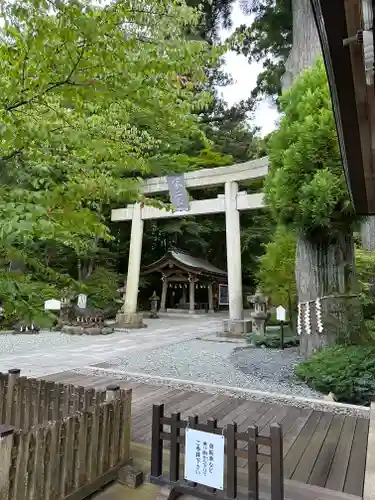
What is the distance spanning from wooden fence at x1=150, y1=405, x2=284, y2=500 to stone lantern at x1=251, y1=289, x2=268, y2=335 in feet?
23.0

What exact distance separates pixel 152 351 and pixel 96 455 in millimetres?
5634

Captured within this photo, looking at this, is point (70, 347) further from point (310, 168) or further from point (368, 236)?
point (368, 236)

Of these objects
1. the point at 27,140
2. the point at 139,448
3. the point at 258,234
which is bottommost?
the point at 139,448

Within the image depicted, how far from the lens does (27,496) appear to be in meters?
1.97

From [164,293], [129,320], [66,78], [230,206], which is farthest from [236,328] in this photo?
[164,293]

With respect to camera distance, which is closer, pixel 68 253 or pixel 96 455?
pixel 96 455

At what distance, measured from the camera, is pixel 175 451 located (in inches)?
91.5

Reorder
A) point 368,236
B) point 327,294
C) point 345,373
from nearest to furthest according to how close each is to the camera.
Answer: point 345,373, point 327,294, point 368,236

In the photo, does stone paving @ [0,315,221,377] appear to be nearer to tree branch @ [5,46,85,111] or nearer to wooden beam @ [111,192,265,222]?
wooden beam @ [111,192,265,222]

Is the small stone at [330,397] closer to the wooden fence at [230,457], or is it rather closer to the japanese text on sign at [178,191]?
the wooden fence at [230,457]

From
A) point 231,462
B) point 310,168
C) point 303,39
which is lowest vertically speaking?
point 231,462

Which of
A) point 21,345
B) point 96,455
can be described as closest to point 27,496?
point 96,455

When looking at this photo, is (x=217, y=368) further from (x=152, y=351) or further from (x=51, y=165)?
(x=51, y=165)

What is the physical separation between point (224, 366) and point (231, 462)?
435cm
